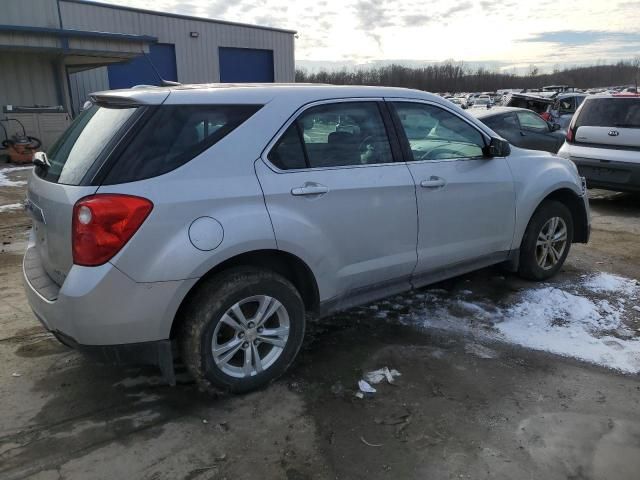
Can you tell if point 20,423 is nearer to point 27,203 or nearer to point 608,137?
point 27,203

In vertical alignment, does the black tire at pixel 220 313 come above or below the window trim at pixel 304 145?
below

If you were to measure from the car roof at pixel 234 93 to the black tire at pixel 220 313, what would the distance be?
0.98m

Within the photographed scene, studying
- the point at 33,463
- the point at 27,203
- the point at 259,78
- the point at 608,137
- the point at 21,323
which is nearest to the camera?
the point at 33,463

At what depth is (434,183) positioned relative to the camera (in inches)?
149

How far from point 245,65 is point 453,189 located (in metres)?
24.1

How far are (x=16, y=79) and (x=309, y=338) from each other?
621 inches

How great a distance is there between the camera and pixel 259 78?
1053 inches

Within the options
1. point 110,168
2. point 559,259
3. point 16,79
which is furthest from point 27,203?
point 16,79

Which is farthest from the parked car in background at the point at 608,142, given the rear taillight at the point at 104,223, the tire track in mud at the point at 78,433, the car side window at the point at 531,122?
the rear taillight at the point at 104,223

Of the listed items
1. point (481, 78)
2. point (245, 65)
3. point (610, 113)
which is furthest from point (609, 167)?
point (481, 78)

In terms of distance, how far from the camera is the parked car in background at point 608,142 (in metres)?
7.98

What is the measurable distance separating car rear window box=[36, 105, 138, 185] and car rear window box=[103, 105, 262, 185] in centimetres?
15

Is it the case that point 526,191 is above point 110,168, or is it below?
below

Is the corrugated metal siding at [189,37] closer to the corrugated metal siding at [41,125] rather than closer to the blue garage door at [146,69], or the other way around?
the blue garage door at [146,69]
